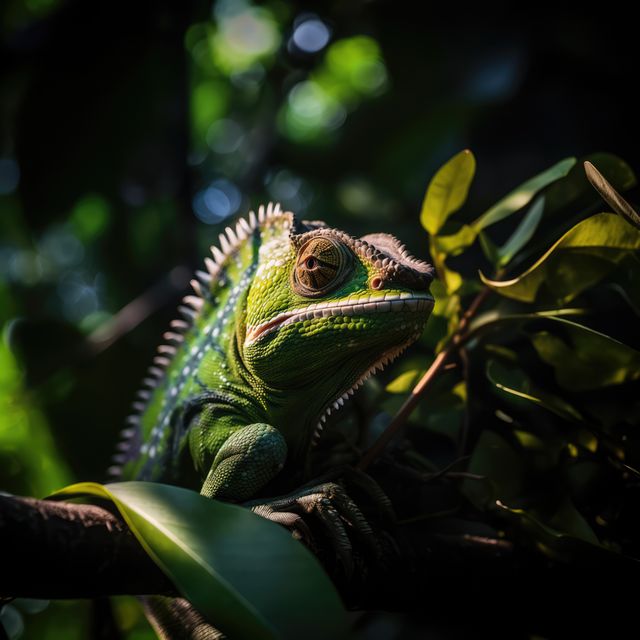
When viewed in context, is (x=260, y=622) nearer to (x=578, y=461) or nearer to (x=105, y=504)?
(x=105, y=504)

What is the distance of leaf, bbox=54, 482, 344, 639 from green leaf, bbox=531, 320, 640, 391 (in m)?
0.93

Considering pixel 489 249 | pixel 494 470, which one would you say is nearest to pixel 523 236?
pixel 489 249

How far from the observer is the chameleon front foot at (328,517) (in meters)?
1.29

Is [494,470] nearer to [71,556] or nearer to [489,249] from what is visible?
[489,249]

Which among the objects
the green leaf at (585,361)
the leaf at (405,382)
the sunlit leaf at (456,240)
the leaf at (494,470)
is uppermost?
the sunlit leaf at (456,240)

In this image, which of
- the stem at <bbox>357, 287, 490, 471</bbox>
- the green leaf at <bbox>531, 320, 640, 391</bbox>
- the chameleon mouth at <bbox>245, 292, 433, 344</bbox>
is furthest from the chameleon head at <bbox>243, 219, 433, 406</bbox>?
the green leaf at <bbox>531, 320, 640, 391</bbox>

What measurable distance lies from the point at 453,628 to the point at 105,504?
69.8 inches

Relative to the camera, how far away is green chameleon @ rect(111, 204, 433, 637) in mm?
1462

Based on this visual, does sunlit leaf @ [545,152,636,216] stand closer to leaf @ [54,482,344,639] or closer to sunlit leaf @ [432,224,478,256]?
sunlit leaf @ [432,224,478,256]

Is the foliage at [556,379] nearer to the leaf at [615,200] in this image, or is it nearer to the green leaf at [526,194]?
the green leaf at [526,194]

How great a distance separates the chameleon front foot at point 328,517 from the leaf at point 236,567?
0.79 ft

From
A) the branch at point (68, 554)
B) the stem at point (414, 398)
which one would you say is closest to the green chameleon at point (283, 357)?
the stem at point (414, 398)

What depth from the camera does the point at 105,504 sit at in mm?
1232

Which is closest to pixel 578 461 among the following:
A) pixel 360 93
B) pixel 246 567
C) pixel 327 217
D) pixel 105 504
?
pixel 246 567
